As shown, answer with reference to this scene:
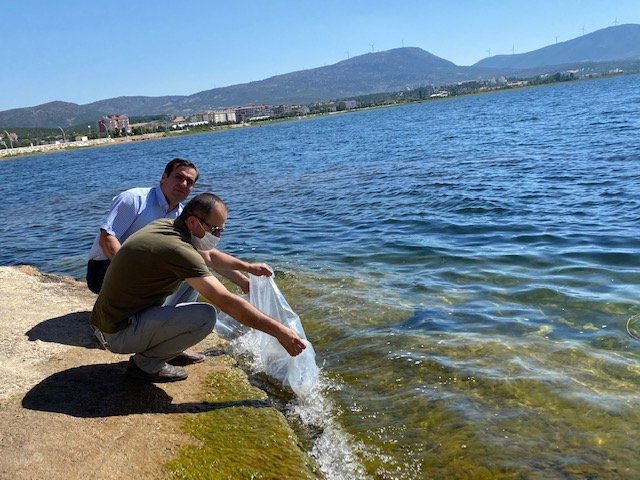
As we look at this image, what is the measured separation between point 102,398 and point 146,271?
1324 mm

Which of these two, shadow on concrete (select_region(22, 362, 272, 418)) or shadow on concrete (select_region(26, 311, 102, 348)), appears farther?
shadow on concrete (select_region(26, 311, 102, 348))

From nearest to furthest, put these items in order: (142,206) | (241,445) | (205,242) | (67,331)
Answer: (241,445)
(205,242)
(142,206)
(67,331)

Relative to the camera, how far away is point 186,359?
247 inches

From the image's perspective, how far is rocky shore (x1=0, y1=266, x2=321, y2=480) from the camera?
4.32 metres

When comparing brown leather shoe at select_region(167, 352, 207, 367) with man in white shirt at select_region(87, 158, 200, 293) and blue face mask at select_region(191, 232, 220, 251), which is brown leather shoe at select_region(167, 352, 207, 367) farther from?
man in white shirt at select_region(87, 158, 200, 293)

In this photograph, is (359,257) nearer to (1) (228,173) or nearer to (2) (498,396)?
(2) (498,396)

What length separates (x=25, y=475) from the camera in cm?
413

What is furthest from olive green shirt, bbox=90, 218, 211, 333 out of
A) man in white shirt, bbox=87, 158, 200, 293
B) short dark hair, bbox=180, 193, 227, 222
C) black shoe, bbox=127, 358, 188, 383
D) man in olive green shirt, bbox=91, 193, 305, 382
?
man in white shirt, bbox=87, 158, 200, 293

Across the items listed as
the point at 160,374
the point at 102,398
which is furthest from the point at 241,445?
the point at 102,398

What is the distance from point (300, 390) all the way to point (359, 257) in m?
6.10

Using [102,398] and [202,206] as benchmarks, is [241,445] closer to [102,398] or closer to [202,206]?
[102,398]

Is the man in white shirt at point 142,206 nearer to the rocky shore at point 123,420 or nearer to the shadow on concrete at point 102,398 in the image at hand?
the rocky shore at point 123,420

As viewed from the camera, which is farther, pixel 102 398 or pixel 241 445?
pixel 102 398

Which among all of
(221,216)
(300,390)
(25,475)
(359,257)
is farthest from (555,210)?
(25,475)
